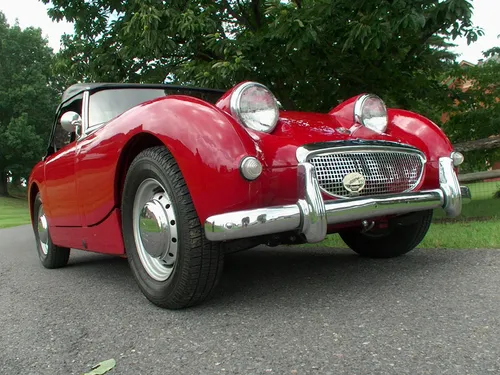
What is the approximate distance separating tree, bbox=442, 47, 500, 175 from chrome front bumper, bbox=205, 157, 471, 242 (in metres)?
7.05

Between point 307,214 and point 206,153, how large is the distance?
1.82ft

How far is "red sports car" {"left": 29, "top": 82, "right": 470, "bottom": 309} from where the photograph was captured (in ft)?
7.21

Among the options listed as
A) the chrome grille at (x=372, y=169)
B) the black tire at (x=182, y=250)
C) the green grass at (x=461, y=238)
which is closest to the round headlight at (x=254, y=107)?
the chrome grille at (x=372, y=169)

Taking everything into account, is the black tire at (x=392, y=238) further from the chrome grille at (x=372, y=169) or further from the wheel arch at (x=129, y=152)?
the wheel arch at (x=129, y=152)

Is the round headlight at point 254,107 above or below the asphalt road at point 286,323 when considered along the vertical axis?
above

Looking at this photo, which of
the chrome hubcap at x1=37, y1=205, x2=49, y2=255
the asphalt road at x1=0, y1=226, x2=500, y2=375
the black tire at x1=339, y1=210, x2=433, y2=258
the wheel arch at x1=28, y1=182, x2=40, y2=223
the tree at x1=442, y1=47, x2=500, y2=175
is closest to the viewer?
the asphalt road at x1=0, y1=226, x2=500, y2=375

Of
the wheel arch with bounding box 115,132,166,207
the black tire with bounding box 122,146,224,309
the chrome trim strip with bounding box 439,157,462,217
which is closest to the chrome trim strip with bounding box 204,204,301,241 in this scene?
the black tire with bounding box 122,146,224,309

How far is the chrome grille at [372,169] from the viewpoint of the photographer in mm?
2447

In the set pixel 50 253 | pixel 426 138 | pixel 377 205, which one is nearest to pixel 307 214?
pixel 377 205

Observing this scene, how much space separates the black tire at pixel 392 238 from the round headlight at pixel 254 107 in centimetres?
120

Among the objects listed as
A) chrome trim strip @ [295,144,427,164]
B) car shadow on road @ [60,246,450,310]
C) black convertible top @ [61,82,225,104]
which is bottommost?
car shadow on road @ [60,246,450,310]

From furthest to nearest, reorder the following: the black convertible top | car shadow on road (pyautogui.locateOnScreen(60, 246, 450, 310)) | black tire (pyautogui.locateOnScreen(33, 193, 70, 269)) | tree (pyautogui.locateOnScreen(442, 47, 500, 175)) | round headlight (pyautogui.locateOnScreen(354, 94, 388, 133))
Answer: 1. tree (pyautogui.locateOnScreen(442, 47, 500, 175))
2. black tire (pyautogui.locateOnScreen(33, 193, 70, 269))
3. the black convertible top
4. round headlight (pyautogui.locateOnScreen(354, 94, 388, 133))
5. car shadow on road (pyautogui.locateOnScreen(60, 246, 450, 310))

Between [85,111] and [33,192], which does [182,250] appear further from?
[33,192]

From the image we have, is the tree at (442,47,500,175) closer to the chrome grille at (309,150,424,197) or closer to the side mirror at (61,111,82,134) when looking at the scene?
the chrome grille at (309,150,424,197)
